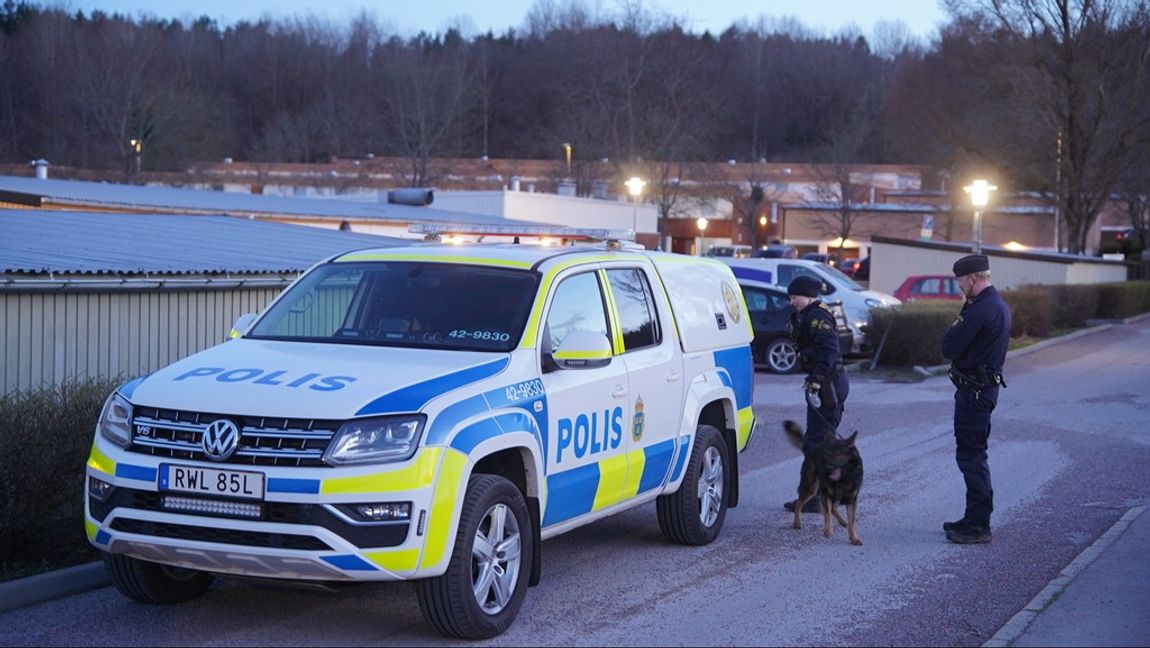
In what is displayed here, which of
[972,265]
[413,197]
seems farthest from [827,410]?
[413,197]

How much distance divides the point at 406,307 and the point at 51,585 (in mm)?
2539

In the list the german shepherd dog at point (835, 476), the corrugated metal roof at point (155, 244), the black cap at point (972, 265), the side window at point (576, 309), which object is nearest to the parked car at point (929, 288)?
the corrugated metal roof at point (155, 244)

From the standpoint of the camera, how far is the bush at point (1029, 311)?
2997 cm

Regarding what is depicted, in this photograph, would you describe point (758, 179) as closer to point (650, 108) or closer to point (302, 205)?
point (650, 108)

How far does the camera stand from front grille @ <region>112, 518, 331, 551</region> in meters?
6.13

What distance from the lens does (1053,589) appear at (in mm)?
8000

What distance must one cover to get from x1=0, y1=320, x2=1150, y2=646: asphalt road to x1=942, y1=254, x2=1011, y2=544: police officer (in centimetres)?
26

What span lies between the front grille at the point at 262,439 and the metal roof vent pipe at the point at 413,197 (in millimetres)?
35297

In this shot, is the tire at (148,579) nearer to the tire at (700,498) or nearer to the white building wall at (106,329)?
the tire at (700,498)

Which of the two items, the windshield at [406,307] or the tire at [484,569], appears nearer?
the tire at [484,569]

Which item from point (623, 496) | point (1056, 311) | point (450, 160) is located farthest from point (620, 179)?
point (623, 496)

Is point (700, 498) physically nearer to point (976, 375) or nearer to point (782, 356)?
point (976, 375)

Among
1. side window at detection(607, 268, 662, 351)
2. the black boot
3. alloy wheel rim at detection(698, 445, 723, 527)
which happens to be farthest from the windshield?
the black boot

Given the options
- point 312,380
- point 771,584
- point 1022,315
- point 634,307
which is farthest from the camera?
point 1022,315
